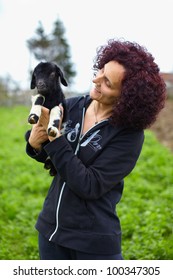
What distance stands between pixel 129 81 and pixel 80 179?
68cm

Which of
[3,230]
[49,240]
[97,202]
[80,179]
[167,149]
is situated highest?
[80,179]

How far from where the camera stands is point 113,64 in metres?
2.43

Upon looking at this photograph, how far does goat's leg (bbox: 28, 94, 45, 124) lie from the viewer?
258cm

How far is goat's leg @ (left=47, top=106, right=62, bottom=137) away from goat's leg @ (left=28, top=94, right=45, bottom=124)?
0.32ft

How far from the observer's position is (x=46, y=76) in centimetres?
282

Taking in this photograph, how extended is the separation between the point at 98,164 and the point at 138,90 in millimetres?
526

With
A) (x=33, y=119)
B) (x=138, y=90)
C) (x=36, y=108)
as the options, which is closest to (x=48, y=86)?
(x=36, y=108)

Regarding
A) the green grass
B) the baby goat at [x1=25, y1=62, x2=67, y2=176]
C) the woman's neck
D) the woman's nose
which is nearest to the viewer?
the woman's nose

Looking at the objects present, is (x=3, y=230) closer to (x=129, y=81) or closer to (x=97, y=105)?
(x=97, y=105)

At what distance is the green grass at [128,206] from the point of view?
478 centimetres

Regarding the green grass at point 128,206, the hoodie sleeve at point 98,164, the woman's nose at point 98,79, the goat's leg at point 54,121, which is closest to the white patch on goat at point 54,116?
the goat's leg at point 54,121

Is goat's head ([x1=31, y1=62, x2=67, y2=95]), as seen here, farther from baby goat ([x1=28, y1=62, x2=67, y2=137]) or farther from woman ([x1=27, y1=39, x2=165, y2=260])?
woman ([x1=27, y1=39, x2=165, y2=260])

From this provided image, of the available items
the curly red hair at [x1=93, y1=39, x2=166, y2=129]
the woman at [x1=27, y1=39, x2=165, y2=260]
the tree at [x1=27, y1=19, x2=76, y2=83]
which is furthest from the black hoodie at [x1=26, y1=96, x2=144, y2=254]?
the tree at [x1=27, y1=19, x2=76, y2=83]
